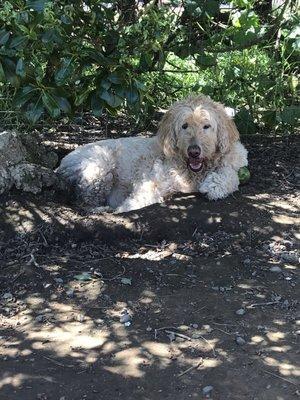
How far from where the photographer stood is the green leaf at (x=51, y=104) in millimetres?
3721

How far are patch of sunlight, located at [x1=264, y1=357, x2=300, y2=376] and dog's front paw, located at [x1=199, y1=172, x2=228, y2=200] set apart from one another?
2.17 m

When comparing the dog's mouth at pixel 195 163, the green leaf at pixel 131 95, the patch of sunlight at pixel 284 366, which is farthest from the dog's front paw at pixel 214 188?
the patch of sunlight at pixel 284 366

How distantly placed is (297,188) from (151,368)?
3141 mm

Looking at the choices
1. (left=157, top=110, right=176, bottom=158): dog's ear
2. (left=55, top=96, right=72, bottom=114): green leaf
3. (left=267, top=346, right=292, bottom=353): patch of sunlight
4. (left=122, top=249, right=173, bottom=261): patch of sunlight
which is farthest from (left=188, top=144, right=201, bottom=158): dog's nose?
(left=267, top=346, right=292, bottom=353): patch of sunlight

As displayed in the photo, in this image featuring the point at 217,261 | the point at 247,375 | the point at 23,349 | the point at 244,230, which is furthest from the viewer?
the point at 244,230

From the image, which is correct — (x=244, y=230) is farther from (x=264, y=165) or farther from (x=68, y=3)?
(x=68, y=3)

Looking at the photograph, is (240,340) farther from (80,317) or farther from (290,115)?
(290,115)

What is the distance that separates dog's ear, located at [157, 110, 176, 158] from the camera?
5297mm

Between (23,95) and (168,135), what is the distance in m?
1.87

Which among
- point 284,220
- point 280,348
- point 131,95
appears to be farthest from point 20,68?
point 284,220

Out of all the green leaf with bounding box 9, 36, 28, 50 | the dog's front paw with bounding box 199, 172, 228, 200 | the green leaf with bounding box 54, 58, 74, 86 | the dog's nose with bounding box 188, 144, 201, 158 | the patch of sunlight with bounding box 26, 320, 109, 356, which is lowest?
the patch of sunlight with bounding box 26, 320, 109, 356

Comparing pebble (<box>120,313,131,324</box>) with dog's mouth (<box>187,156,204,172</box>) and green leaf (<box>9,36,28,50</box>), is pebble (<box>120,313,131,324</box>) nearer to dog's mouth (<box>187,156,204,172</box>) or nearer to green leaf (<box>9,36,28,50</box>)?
green leaf (<box>9,36,28,50</box>)

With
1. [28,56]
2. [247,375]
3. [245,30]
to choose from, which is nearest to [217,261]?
[247,375]

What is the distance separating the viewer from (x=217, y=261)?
432cm
